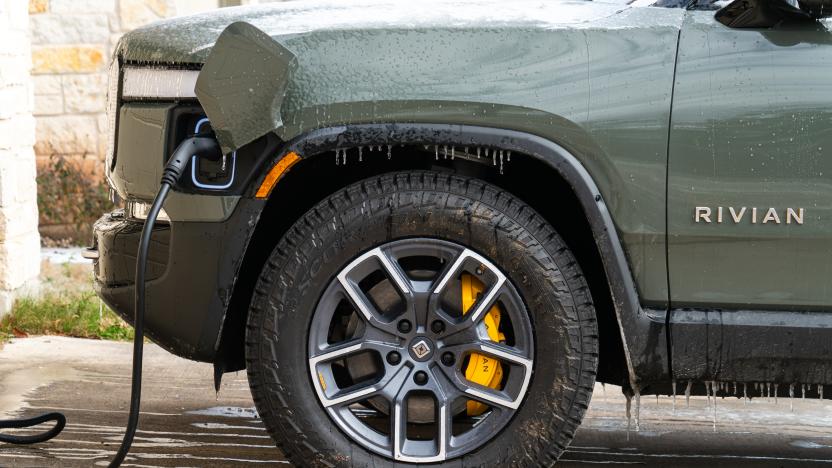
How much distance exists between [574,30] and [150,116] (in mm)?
1183

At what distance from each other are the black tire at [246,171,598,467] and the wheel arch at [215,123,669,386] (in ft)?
0.37

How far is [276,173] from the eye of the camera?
3.25 meters

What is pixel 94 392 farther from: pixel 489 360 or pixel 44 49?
pixel 44 49

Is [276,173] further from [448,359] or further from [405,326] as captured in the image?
[448,359]

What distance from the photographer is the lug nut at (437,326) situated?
3.31 meters

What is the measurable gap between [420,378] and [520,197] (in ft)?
1.96

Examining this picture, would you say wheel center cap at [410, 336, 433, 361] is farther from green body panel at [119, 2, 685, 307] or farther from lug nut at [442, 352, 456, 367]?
green body panel at [119, 2, 685, 307]

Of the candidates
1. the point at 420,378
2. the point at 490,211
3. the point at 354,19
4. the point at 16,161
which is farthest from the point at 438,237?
the point at 16,161

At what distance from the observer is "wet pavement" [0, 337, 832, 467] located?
4.07 m

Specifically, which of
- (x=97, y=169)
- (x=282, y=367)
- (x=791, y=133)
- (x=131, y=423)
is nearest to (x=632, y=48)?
(x=791, y=133)

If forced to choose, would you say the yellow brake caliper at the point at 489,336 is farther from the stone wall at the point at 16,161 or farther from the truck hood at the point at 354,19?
the stone wall at the point at 16,161

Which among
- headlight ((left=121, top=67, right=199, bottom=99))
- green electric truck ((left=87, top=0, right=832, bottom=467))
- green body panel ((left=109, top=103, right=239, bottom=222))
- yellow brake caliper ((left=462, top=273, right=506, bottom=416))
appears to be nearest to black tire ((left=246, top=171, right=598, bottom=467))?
green electric truck ((left=87, top=0, right=832, bottom=467))

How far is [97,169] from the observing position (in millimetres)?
8266

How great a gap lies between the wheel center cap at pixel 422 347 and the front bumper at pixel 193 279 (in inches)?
20.3
